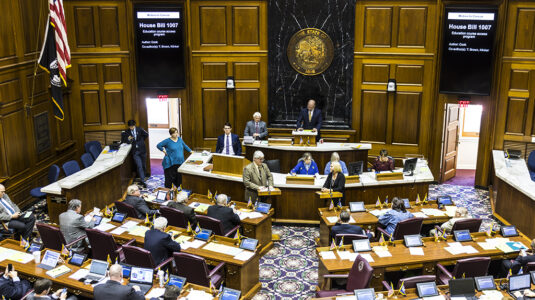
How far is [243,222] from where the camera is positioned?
8.45 metres

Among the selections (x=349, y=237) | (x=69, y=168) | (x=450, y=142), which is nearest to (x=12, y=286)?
(x=349, y=237)

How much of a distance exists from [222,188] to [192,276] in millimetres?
3647

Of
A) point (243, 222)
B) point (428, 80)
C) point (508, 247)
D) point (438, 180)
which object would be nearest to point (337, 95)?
point (428, 80)

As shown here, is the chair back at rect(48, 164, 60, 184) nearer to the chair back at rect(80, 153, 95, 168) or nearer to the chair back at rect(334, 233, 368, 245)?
the chair back at rect(80, 153, 95, 168)

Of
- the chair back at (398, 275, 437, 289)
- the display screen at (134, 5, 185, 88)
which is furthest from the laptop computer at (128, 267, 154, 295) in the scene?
the display screen at (134, 5, 185, 88)

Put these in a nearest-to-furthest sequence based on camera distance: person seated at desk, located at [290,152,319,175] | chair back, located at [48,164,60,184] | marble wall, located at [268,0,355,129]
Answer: person seated at desk, located at [290,152,319,175], chair back, located at [48,164,60,184], marble wall, located at [268,0,355,129]

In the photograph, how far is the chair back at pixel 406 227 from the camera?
7.75m

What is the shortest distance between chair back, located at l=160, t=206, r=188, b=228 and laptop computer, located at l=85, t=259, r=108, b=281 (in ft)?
5.19

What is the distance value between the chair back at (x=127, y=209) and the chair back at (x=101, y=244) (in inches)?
40.1

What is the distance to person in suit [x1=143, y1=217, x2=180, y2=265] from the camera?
22.8ft

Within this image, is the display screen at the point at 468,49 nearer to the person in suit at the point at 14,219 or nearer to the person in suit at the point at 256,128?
the person in suit at the point at 256,128

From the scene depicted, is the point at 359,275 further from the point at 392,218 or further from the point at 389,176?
the point at 389,176

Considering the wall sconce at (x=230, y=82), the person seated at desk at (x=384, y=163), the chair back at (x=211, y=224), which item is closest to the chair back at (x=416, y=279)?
the chair back at (x=211, y=224)

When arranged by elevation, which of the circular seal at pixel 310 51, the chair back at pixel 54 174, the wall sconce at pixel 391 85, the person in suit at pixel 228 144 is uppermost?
the circular seal at pixel 310 51
